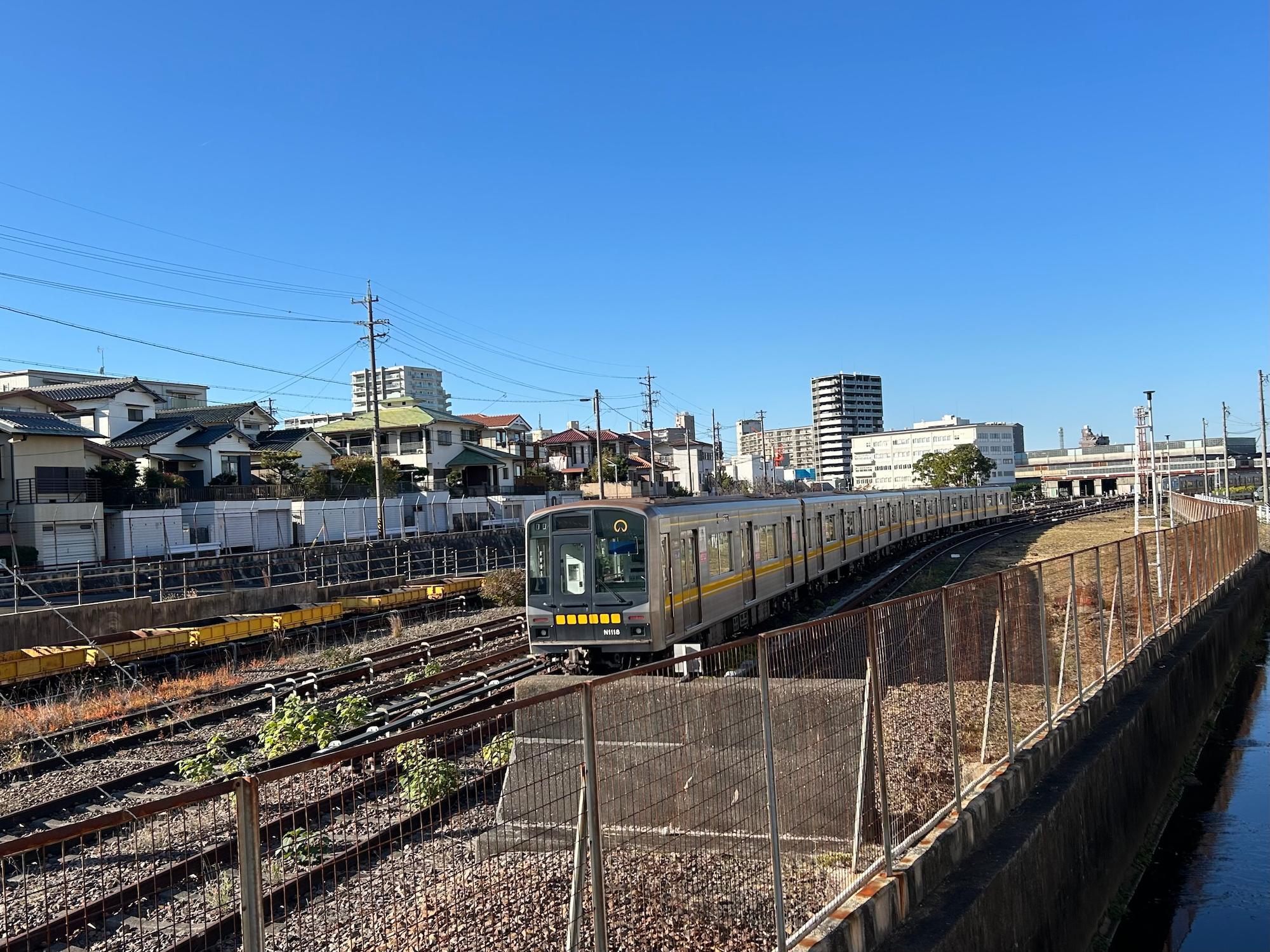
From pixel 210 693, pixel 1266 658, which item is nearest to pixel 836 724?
pixel 210 693

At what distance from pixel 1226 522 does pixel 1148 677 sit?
34.6 ft

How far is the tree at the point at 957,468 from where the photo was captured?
7969cm

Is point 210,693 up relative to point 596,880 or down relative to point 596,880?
down

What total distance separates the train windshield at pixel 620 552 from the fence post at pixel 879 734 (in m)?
7.06

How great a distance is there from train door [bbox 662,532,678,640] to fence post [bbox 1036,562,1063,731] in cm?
532

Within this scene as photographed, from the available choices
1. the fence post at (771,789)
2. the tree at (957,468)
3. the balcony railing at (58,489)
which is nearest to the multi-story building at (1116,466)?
the tree at (957,468)

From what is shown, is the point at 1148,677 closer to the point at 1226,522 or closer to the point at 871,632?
the point at 871,632

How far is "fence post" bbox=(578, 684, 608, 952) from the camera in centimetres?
365

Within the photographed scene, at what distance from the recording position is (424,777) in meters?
5.84

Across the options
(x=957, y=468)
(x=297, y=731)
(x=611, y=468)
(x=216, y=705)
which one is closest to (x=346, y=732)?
(x=297, y=731)

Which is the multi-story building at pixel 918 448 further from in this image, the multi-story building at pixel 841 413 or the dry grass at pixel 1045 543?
the dry grass at pixel 1045 543

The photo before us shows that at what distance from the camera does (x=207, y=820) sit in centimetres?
789

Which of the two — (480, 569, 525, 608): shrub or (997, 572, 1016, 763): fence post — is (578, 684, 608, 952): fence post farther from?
(480, 569, 525, 608): shrub

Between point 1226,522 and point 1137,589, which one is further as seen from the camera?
point 1226,522
